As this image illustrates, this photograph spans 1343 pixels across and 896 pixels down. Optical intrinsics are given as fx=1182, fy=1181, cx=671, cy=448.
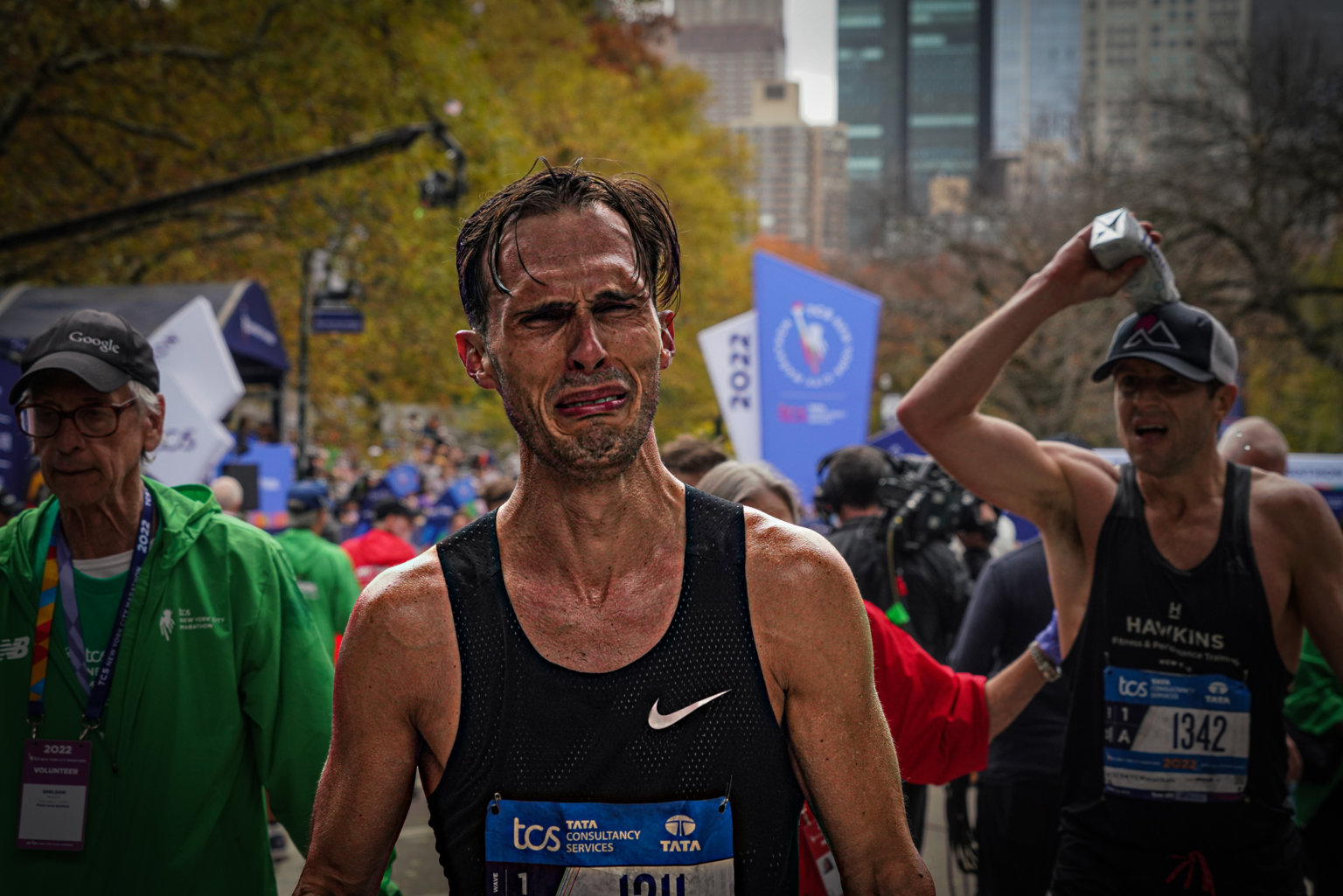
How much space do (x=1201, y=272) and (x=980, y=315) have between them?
8191 mm

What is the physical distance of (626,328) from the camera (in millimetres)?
1890

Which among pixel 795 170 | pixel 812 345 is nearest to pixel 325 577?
A: pixel 812 345

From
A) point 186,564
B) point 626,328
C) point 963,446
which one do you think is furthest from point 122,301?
point 626,328

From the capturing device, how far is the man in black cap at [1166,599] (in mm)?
3160

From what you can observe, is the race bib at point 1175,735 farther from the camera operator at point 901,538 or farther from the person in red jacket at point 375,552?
the person in red jacket at point 375,552

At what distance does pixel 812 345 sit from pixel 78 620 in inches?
256

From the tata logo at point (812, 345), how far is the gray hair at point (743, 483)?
16.6 ft

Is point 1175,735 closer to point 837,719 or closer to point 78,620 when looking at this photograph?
point 837,719

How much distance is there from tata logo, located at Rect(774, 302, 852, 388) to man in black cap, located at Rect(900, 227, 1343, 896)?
17.3 ft

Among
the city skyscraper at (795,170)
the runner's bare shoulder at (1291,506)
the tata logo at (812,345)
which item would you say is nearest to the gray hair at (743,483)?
the runner's bare shoulder at (1291,506)

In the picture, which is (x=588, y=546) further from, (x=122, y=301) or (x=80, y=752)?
(x=122, y=301)

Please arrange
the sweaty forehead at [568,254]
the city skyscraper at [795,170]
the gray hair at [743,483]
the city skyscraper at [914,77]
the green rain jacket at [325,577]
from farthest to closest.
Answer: the city skyscraper at [795,170] → the city skyscraper at [914,77] → the green rain jacket at [325,577] → the gray hair at [743,483] → the sweaty forehead at [568,254]

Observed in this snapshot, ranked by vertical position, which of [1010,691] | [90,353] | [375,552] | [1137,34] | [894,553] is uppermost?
[1137,34]

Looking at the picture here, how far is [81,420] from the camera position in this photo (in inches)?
116
